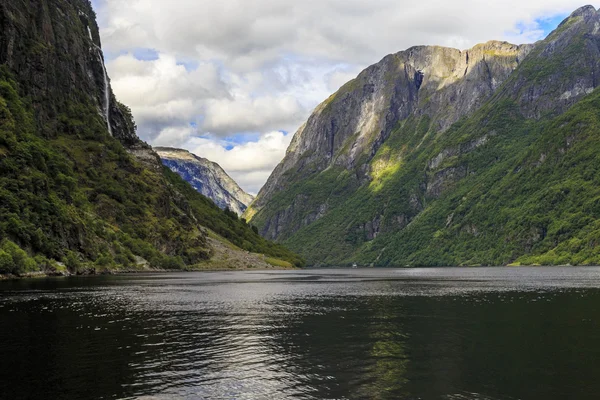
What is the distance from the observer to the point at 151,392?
2891 cm

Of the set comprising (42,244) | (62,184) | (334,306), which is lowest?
(334,306)

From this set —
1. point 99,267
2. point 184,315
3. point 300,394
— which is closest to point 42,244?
point 99,267

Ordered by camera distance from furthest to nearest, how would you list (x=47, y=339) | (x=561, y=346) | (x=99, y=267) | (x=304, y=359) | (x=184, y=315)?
1. (x=99, y=267)
2. (x=184, y=315)
3. (x=47, y=339)
4. (x=561, y=346)
5. (x=304, y=359)

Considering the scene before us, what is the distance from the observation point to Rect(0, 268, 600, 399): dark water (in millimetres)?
29750

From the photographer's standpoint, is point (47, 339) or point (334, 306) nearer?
point (47, 339)

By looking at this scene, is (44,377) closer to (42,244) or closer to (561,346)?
(561,346)

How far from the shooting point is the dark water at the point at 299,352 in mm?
29750

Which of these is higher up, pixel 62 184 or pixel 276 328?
pixel 62 184

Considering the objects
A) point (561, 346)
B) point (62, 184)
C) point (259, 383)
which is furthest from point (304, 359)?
point (62, 184)

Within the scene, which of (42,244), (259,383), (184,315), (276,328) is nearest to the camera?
(259,383)

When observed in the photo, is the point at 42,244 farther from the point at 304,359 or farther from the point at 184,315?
the point at 304,359

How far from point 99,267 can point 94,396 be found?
16614cm

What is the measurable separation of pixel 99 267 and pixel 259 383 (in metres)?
166

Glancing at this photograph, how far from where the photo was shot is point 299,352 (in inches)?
1625
